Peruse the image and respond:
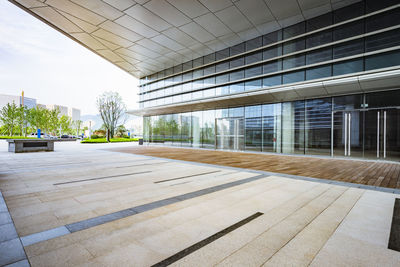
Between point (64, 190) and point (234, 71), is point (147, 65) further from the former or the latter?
point (64, 190)

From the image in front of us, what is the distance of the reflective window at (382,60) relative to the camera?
11.2 m

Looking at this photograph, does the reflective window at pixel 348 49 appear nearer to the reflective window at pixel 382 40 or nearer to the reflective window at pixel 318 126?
the reflective window at pixel 382 40

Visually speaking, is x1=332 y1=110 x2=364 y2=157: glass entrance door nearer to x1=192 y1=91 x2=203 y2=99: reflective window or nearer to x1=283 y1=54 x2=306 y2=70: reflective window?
x1=283 y1=54 x2=306 y2=70: reflective window

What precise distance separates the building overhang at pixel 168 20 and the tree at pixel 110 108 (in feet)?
73.4

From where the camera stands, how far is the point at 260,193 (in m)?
5.23

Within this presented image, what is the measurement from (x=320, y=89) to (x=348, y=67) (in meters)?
1.94

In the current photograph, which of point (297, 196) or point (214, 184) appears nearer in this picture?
point (297, 196)

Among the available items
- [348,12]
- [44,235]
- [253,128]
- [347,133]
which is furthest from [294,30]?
[44,235]

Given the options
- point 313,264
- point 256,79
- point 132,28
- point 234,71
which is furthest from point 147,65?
point 313,264

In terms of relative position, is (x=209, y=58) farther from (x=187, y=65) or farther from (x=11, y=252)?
(x=11, y=252)

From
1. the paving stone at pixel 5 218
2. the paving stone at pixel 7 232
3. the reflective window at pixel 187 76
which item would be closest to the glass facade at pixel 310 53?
the reflective window at pixel 187 76

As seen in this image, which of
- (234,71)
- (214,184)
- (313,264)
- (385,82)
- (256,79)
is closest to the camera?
(313,264)

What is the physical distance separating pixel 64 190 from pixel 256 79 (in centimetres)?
1557

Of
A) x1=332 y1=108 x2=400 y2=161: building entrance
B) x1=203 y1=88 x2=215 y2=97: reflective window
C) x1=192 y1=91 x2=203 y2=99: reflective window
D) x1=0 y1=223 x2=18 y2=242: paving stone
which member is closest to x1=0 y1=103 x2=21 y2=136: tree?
x1=192 y1=91 x2=203 y2=99: reflective window
